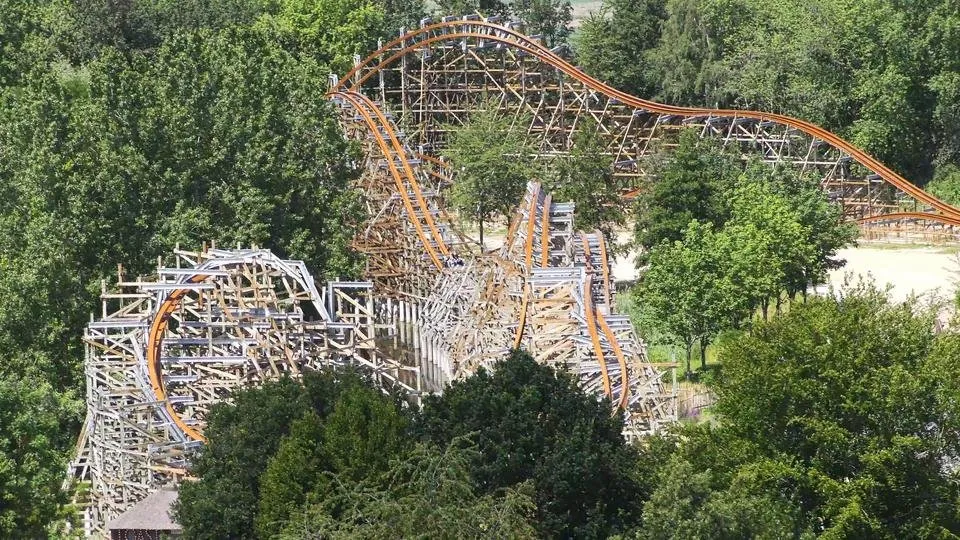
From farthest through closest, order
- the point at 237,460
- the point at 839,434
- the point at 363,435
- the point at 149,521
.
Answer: the point at 149,521, the point at 237,460, the point at 363,435, the point at 839,434

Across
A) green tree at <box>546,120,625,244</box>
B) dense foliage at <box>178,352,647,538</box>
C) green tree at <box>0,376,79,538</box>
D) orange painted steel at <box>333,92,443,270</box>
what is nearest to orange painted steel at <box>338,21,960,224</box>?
orange painted steel at <box>333,92,443,270</box>

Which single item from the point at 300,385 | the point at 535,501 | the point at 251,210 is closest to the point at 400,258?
the point at 251,210

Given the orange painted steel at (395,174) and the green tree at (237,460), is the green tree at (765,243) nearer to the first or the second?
the orange painted steel at (395,174)

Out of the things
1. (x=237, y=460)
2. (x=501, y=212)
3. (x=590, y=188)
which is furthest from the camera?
(x=501, y=212)

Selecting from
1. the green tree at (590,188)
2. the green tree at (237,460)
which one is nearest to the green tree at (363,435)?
the green tree at (237,460)

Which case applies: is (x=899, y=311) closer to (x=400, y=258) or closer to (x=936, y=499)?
(x=936, y=499)

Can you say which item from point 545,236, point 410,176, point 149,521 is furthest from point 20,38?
point 149,521

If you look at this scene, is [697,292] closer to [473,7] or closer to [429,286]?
→ [429,286]
